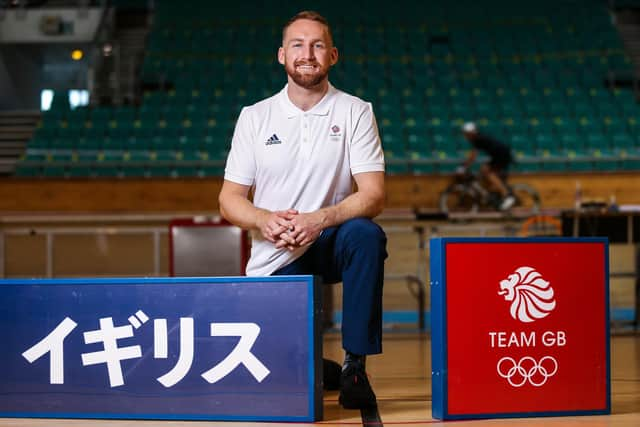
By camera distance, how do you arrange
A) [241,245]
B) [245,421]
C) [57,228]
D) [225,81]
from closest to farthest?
[245,421] < [241,245] < [57,228] < [225,81]

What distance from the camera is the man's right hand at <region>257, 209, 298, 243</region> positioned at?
7.41 feet

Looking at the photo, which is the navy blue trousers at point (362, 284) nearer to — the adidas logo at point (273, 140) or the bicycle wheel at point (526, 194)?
the adidas logo at point (273, 140)

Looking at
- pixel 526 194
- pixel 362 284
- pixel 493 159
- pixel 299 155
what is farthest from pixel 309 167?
pixel 526 194

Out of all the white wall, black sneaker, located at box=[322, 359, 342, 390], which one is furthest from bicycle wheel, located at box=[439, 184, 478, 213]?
the white wall

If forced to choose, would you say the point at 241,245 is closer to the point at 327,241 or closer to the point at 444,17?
the point at 327,241

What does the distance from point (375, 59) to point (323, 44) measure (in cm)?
909

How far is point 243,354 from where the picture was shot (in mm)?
2119

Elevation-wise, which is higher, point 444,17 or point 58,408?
point 444,17

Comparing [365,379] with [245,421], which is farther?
[365,379]

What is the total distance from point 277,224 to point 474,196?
18.7ft

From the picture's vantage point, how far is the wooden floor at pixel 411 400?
6.91 ft

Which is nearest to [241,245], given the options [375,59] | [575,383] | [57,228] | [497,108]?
[57,228]

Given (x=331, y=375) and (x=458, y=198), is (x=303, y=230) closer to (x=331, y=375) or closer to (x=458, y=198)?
(x=331, y=375)

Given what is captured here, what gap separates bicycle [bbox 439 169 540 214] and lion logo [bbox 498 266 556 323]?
17.9ft
